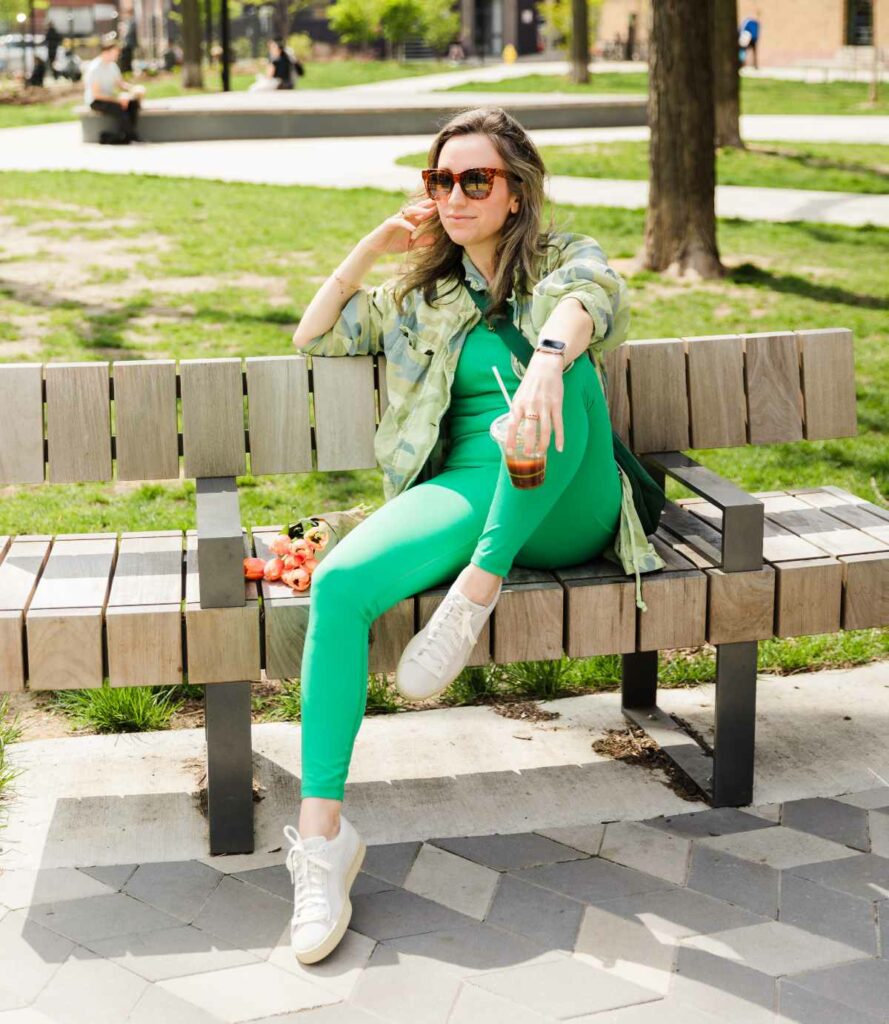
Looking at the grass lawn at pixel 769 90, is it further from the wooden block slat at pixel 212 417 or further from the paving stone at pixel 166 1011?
the paving stone at pixel 166 1011

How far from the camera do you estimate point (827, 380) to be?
3996mm

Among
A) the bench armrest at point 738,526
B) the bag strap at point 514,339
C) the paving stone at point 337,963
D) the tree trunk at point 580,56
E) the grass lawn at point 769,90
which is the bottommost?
the paving stone at point 337,963

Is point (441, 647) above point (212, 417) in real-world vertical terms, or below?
below

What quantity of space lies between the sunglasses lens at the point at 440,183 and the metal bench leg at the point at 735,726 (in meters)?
1.24

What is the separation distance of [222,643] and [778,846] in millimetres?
1312

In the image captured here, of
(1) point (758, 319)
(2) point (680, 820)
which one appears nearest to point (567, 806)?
(2) point (680, 820)

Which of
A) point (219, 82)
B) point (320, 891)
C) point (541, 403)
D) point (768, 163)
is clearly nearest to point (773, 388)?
point (541, 403)

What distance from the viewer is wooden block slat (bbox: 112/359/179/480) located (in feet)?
11.7

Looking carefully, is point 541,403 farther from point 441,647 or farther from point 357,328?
point 357,328

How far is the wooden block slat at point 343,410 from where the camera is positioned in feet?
12.1

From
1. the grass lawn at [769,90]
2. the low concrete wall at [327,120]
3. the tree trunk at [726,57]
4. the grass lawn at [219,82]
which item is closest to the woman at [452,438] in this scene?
the tree trunk at [726,57]

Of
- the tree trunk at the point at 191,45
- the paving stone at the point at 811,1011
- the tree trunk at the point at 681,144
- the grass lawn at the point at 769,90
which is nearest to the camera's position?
the paving stone at the point at 811,1011

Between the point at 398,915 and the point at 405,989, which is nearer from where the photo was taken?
the point at 405,989

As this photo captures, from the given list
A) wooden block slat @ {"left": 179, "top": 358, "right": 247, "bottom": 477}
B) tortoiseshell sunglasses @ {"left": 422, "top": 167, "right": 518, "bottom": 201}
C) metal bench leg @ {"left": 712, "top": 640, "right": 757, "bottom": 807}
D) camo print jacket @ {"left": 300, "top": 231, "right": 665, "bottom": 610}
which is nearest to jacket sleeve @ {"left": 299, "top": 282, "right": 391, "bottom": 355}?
camo print jacket @ {"left": 300, "top": 231, "right": 665, "bottom": 610}
